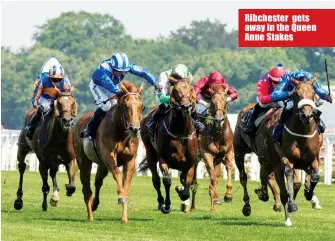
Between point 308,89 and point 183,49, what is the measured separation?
11073 cm

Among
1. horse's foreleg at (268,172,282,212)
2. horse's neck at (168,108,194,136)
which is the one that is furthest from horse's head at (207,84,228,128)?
horse's neck at (168,108,194,136)

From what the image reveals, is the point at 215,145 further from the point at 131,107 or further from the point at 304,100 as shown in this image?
the point at 304,100

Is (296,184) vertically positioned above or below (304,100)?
below

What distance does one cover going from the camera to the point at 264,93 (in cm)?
1870

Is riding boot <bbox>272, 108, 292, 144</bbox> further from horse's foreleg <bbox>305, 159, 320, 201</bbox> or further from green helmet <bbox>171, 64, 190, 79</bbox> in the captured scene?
green helmet <bbox>171, 64, 190, 79</bbox>

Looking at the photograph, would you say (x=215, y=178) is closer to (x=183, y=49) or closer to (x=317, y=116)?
(x=317, y=116)

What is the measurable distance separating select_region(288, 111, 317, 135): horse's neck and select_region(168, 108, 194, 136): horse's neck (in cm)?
184

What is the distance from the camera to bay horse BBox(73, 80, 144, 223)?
16.4 metres

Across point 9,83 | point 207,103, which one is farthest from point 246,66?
point 207,103

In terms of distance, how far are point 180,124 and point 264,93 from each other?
63.6 inches

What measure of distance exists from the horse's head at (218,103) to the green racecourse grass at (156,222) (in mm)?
1401

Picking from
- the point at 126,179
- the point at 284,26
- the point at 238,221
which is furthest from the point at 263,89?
the point at 284,26

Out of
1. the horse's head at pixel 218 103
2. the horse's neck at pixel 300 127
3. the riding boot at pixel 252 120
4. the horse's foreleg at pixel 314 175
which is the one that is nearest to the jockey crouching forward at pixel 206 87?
the horse's head at pixel 218 103

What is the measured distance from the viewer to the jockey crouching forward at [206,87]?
19.9m
